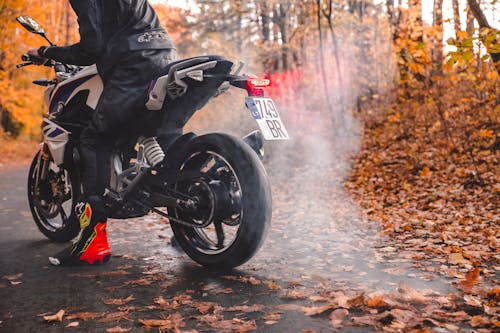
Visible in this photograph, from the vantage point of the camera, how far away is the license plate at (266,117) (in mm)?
3653

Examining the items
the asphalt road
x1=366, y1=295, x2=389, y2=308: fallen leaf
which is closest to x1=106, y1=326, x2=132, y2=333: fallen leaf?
the asphalt road

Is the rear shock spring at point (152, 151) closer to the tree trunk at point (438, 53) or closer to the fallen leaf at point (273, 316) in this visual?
the fallen leaf at point (273, 316)

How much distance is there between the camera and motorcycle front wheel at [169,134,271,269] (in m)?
3.66

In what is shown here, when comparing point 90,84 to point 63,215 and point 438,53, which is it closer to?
point 63,215

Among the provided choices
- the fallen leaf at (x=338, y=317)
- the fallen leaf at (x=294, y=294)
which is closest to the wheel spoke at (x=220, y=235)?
the fallen leaf at (x=294, y=294)

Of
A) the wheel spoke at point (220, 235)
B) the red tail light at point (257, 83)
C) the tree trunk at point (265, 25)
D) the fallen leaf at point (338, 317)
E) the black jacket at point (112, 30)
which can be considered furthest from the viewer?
the tree trunk at point (265, 25)

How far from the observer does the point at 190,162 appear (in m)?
4.04

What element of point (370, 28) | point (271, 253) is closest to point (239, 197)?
point (271, 253)

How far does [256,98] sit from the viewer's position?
149 inches

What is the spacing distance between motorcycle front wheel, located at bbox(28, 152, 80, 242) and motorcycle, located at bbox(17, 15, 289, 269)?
17 centimetres

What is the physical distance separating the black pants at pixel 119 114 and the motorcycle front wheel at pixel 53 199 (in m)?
0.60

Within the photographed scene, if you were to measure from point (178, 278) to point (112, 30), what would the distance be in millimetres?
2002

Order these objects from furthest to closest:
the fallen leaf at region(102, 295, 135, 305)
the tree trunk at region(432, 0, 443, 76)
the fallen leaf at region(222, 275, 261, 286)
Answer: the tree trunk at region(432, 0, 443, 76) → the fallen leaf at region(222, 275, 261, 286) → the fallen leaf at region(102, 295, 135, 305)

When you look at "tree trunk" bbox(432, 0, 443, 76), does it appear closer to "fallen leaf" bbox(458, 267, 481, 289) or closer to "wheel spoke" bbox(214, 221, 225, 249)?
"fallen leaf" bbox(458, 267, 481, 289)
